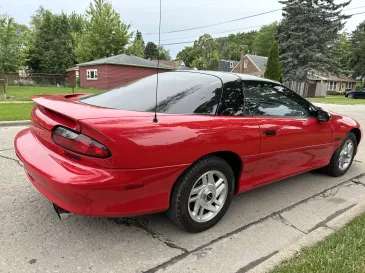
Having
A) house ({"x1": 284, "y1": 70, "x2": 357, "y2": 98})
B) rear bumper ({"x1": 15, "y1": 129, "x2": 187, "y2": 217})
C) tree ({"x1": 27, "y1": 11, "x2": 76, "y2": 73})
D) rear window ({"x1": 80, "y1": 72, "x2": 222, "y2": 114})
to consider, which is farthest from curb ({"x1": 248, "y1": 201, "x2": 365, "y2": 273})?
tree ({"x1": 27, "y1": 11, "x2": 76, "y2": 73})

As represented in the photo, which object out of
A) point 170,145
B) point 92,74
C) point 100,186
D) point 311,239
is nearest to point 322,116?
point 311,239

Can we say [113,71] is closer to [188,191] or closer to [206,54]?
[188,191]

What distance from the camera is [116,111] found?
2.47 m

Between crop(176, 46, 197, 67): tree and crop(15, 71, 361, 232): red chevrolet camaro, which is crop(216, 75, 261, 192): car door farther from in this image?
crop(176, 46, 197, 67): tree

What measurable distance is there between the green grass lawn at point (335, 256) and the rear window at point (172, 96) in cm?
142

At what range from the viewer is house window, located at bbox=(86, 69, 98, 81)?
102ft

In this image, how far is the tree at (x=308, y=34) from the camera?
3237cm

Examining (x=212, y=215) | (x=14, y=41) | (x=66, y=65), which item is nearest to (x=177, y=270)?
(x=212, y=215)

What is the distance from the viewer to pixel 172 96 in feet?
9.37

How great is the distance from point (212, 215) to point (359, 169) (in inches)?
136

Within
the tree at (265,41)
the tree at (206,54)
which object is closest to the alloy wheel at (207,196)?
the tree at (206,54)

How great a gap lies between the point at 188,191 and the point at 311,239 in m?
1.19

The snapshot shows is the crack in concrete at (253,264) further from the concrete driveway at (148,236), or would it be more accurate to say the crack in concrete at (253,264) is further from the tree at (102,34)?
the tree at (102,34)

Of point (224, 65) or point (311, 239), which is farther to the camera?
point (224, 65)
